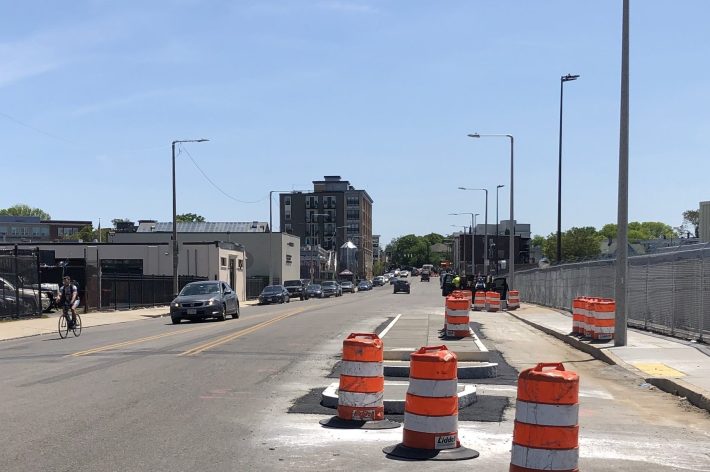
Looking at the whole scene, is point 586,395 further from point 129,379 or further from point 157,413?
point 129,379

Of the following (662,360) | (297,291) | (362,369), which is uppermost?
(362,369)

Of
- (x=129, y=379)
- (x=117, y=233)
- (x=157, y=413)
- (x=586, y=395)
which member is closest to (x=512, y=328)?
(x=586, y=395)

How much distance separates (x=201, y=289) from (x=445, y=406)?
2396 centimetres

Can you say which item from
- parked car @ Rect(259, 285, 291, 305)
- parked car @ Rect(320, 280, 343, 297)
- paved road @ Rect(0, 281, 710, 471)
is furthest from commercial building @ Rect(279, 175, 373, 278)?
paved road @ Rect(0, 281, 710, 471)

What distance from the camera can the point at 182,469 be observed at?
6.87 metres

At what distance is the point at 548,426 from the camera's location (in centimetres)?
582

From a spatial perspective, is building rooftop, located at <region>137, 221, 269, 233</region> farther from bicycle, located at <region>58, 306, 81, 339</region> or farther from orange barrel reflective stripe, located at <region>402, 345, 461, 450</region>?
orange barrel reflective stripe, located at <region>402, 345, 461, 450</region>

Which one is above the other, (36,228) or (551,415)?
(36,228)

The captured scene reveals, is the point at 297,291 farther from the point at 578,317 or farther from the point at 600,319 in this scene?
the point at 600,319

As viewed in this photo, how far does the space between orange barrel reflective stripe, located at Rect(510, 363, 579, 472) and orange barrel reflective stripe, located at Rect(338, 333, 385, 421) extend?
2933 millimetres

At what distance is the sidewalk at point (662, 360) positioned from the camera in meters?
11.7

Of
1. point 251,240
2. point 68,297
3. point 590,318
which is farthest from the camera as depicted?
point 251,240

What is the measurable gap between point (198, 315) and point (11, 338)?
297 inches

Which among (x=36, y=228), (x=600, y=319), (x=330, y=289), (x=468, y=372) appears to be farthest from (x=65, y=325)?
(x=36, y=228)
